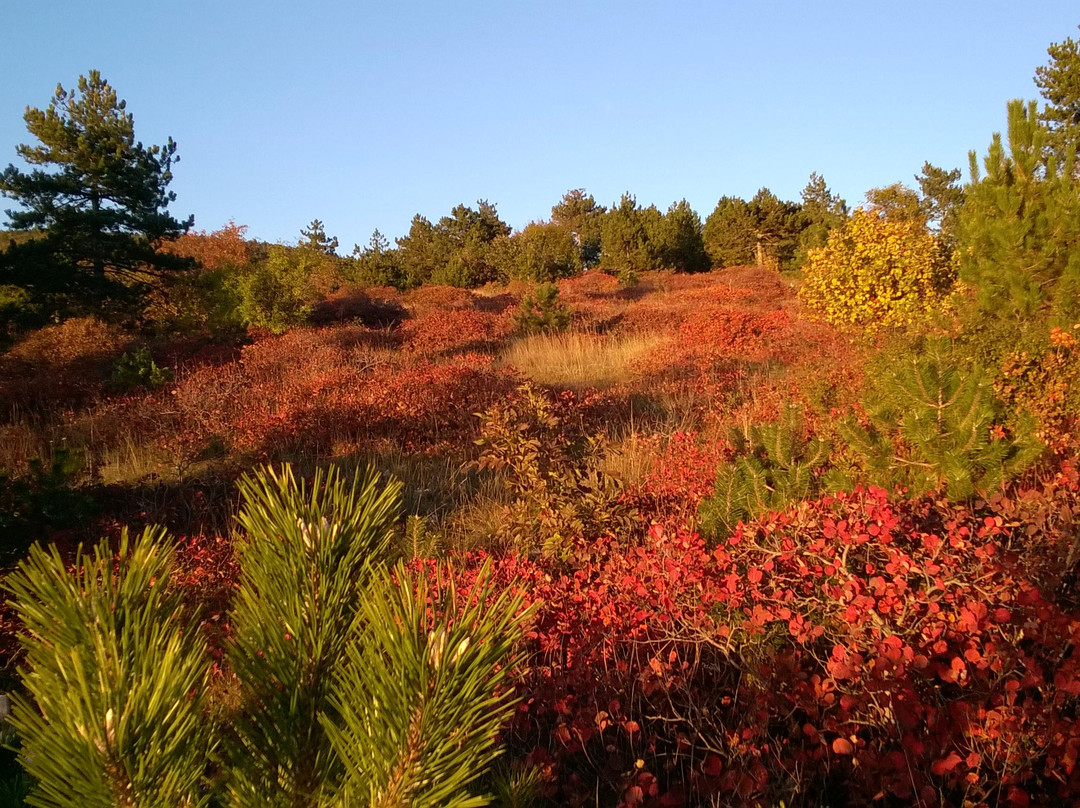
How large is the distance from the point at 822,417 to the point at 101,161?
1458 cm

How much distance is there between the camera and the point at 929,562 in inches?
100.0

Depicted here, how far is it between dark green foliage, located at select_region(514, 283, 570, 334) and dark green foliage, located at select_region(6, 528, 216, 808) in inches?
510

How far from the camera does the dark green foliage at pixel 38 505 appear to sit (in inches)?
141

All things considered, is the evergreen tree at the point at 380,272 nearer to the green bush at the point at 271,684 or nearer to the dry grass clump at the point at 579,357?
the dry grass clump at the point at 579,357

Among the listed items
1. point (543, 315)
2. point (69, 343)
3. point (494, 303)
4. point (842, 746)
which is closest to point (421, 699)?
point (842, 746)

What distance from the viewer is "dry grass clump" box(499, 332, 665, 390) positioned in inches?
389

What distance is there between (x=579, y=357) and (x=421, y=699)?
10.4m

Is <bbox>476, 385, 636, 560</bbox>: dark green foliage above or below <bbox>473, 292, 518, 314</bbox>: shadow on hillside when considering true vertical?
below

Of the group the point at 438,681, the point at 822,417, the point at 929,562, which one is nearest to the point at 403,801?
the point at 438,681

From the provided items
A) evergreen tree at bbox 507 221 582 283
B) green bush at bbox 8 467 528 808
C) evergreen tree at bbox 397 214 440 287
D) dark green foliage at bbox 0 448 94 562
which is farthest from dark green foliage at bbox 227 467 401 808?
evergreen tree at bbox 397 214 440 287

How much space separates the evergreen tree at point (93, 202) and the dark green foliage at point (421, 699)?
13243 mm

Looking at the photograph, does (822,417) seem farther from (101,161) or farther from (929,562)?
(101,161)

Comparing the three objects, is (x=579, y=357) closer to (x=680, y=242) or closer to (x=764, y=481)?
(x=764, y=481)

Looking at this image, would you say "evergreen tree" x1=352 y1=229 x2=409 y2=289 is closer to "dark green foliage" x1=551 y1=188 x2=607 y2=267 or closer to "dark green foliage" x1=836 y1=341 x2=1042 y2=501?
"dark green foliage" x1=551 y1=188 x2=607 y2=267
